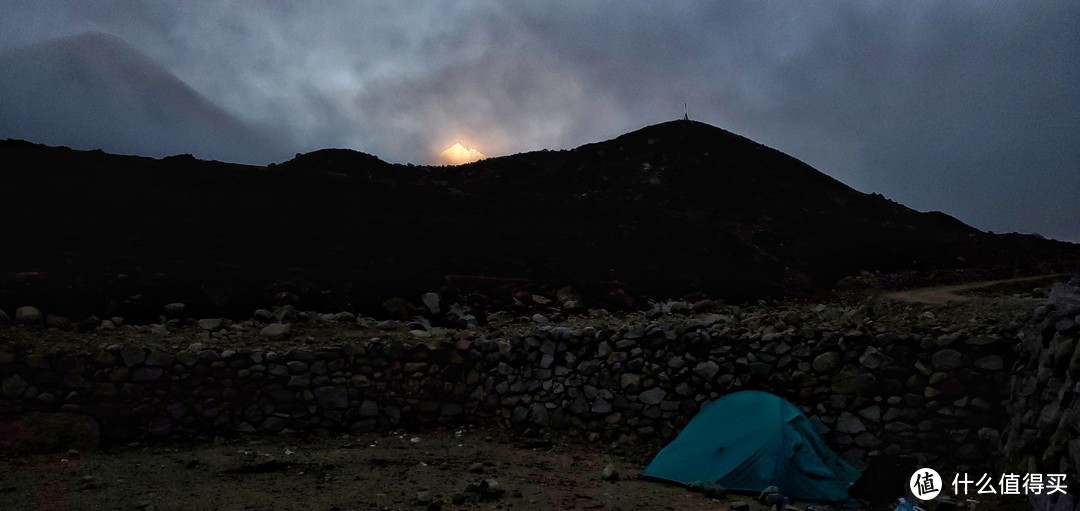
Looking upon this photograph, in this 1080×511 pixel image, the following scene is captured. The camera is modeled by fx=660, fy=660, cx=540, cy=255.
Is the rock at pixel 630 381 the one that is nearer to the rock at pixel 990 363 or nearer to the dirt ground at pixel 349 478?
the dirt ground at pixel 349 478

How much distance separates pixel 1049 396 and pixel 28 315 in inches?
524

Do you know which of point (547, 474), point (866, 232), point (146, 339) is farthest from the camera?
point (866, 232)

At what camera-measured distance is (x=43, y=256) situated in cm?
1305

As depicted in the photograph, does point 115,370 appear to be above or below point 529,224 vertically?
below

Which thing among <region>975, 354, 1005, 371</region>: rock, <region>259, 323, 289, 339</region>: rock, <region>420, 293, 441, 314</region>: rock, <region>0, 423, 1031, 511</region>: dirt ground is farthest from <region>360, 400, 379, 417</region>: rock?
<region>975, 354, 1005, 371</region>: rock

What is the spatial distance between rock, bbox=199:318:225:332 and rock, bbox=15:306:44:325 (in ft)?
7.43

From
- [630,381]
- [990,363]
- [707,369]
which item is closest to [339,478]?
[630,381]

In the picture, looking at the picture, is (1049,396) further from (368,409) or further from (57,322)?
(57,322)

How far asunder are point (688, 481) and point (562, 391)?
3.21m

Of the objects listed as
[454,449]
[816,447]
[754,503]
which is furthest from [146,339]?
[816,447]

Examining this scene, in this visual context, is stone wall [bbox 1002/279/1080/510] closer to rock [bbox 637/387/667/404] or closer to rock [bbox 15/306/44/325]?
rock [bbox 637/387/667/404]

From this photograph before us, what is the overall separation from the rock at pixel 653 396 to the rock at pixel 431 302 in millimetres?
5766

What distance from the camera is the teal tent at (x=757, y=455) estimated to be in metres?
6.92

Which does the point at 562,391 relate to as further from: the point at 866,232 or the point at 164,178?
the point at 866,232
